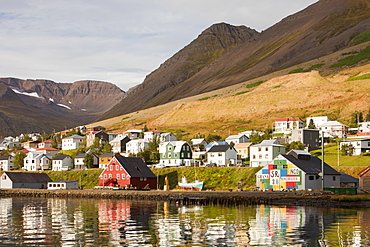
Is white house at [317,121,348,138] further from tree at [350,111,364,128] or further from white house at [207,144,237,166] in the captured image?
white house at [207,144,237,166]

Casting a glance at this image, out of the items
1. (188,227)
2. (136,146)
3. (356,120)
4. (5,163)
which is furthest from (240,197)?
(356,120)

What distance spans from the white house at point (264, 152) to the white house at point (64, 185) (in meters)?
36.0

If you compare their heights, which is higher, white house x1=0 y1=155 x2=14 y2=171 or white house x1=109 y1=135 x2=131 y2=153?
white house x1=109 y1=135 x2=131 y2=153

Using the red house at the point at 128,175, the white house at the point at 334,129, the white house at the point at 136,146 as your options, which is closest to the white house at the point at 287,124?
the white house at the point at 334,129

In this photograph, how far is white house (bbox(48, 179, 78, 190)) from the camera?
98.9m

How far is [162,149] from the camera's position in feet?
382

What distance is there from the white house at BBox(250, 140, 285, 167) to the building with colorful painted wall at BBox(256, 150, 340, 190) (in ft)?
59.7

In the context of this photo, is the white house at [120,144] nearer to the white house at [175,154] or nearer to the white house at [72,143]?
the white house at [72,143]

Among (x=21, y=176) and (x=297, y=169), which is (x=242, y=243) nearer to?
(x=297, y=169)

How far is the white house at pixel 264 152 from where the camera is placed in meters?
100

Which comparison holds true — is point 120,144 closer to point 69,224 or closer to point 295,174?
point 295,174

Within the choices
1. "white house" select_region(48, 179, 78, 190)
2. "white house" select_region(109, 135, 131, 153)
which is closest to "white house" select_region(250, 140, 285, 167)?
"white house" select_region(48, 179, 78, 190)

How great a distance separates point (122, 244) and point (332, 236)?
622 inches

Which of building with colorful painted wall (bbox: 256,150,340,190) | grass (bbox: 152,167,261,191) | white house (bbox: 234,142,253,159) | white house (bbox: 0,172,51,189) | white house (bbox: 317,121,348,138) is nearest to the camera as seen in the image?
building with colorful painted wall (bbox: 256,150,340,190)
